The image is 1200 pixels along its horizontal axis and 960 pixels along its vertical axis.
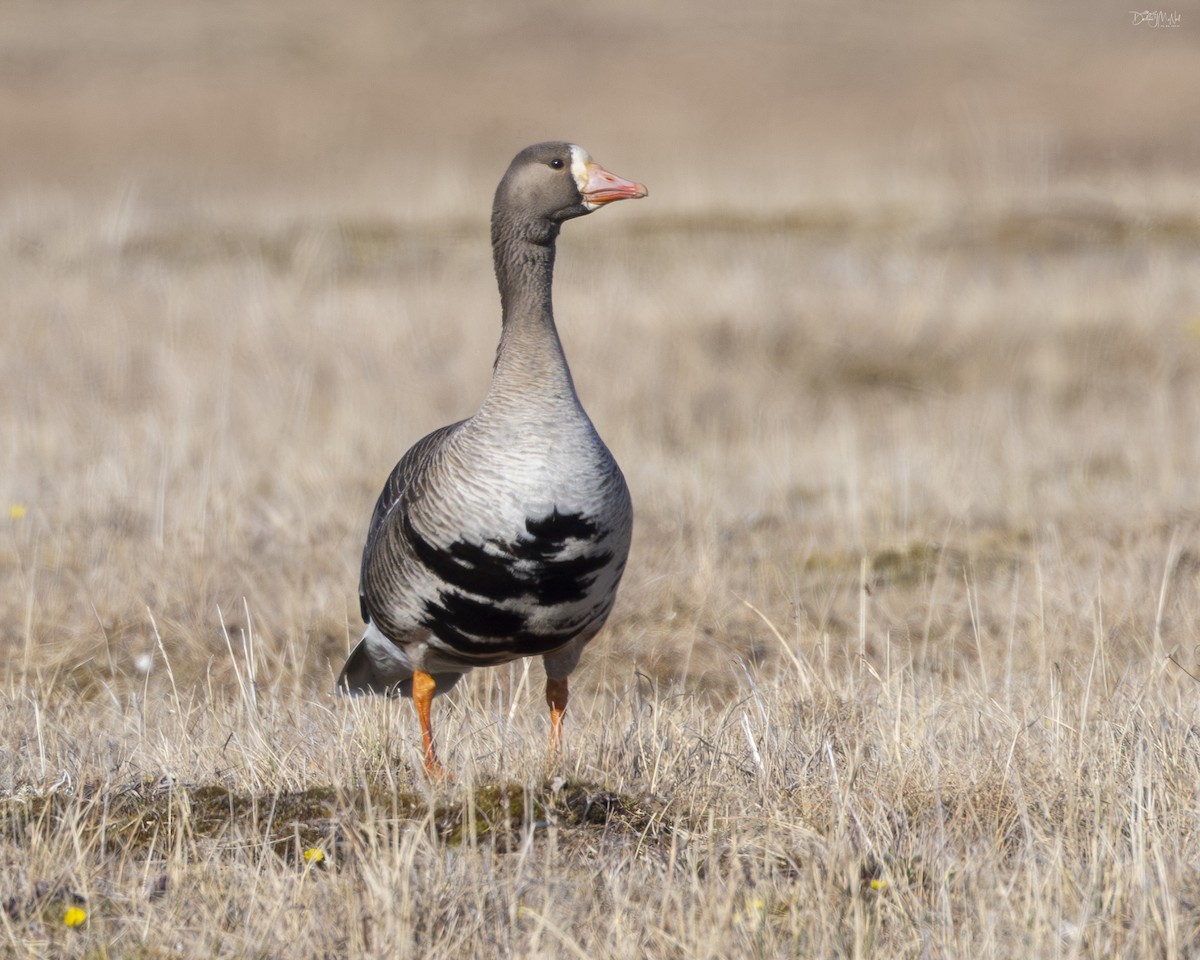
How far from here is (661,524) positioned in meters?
7.61

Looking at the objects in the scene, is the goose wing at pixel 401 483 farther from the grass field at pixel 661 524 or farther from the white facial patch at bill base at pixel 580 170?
the white facial patch at bill base at pixel 580 170

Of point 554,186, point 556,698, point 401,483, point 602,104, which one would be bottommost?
point 556,698

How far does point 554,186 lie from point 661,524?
3.17 meters

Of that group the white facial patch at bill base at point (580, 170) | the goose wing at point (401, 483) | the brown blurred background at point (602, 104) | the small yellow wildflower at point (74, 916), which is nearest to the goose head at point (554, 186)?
the white facial patch at bill base at point (580, 170)

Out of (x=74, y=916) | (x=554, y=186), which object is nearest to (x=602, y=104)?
(x=554, y=186)

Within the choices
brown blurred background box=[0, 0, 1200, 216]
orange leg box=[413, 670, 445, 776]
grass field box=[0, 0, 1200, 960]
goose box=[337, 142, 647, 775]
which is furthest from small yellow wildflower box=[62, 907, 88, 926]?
brown blurred background box=[0, 0, 1200, 216]

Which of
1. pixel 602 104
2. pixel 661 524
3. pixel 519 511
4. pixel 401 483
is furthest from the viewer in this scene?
pixel 602 104

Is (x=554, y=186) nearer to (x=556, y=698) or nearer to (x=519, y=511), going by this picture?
(x=519, y=511)

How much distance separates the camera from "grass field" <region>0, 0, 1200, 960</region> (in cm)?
324

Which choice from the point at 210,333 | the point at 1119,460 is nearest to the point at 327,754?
the point at 1119,460

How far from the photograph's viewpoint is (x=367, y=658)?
5.18m

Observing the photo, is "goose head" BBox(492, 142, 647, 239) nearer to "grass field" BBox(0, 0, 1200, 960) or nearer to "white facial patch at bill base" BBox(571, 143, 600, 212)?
"white facial patch at bill base" BBox(571, 143, 600, 212)

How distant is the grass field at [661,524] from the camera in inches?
128

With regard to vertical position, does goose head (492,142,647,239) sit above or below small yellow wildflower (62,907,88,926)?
above
